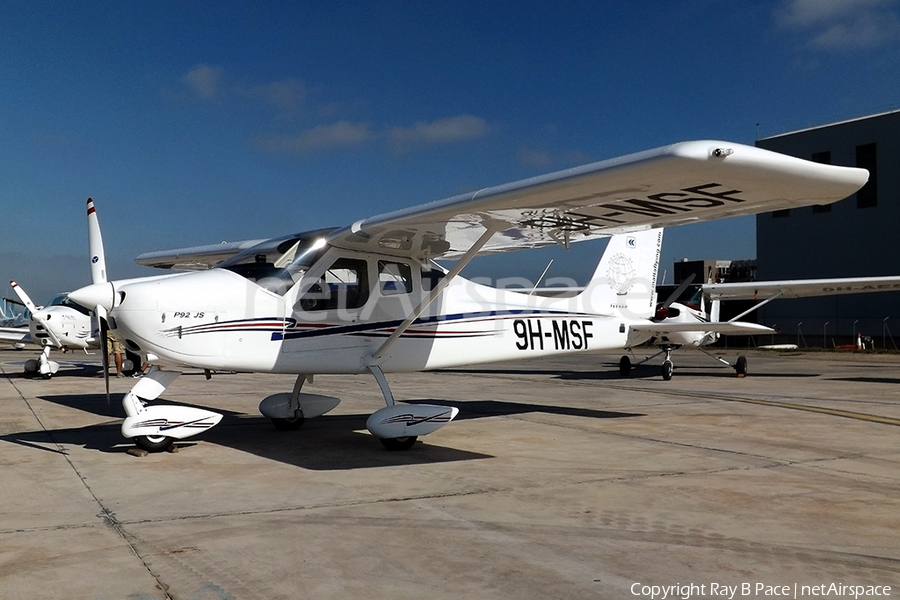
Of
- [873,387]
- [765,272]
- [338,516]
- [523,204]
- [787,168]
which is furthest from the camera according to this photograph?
[765,272]

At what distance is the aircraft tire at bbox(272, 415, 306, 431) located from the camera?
29.7 ft

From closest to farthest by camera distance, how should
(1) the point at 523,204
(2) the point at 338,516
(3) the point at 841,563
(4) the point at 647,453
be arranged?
1. (3) the point at 841,563
2. (2) the point at 338,516
3. (1) the point at 523,204
4. (4) the point at 647,453

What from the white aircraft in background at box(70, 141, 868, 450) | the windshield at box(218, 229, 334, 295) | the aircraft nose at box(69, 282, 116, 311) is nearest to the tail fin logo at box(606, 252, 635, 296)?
the white aircraft in background at box(70, 141, 868, 450)

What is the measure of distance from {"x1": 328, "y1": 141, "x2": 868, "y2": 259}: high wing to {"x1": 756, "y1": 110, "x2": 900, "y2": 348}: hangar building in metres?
32.9

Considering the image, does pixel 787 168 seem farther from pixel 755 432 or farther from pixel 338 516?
pixel 755 432

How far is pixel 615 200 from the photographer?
6.56m

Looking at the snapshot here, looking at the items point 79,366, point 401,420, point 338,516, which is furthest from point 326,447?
point 79,366

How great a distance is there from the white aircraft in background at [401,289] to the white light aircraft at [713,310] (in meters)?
8.12

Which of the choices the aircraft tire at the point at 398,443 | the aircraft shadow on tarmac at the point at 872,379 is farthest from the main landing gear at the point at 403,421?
the aircraft shadow on tarmac at the point at 872,379

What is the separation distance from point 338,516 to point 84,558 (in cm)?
153

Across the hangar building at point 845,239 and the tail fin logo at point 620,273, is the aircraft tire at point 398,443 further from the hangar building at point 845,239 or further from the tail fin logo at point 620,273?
the hangar building at point 845,239

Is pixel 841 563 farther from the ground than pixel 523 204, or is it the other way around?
pixel 523 204

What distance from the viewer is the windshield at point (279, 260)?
7.58 m

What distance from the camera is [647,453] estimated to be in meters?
7.37
